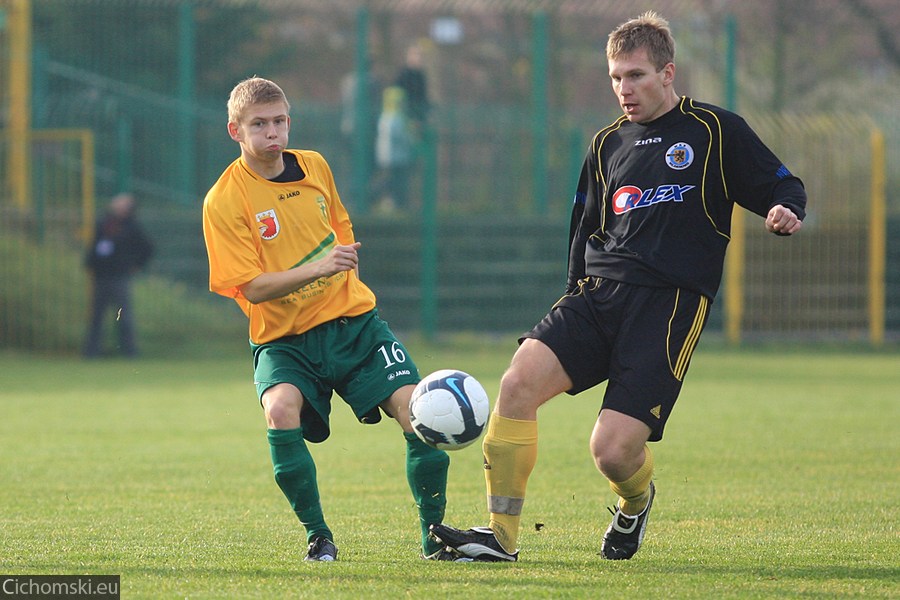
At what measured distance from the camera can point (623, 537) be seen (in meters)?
5.92

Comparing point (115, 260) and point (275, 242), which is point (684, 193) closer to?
point (275, 242)

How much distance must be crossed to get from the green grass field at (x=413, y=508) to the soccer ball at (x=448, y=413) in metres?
0.50

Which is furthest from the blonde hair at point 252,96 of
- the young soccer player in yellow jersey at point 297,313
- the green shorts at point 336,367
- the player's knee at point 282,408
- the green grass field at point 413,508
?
the green grass field at point 413,508

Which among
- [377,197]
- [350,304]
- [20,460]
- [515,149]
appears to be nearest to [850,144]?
[515,149]

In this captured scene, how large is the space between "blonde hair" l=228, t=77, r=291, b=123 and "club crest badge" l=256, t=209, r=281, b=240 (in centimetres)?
40

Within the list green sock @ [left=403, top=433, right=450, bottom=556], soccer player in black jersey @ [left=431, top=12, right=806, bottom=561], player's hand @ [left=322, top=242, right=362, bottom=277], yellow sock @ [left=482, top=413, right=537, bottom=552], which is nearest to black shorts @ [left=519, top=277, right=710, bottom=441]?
soccer player in black jersey @ [left=431, top=12, right=806, bottom=561]

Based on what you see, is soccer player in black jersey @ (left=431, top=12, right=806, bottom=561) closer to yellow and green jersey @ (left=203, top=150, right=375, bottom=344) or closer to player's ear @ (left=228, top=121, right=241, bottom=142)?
yellow and green jersey @ (left=203, top=150, right=375, bottom=344)

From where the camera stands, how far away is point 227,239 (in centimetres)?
598

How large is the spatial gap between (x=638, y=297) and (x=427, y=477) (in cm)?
113

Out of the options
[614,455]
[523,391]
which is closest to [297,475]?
[523,391]

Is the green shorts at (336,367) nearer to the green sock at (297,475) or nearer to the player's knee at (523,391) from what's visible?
the green sock at (297,475)

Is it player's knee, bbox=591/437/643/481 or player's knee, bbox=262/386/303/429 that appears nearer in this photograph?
player's knee, bbox=591/437/643/481

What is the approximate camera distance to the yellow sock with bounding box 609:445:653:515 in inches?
232

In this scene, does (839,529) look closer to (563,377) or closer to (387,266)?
Result: (563,377)
